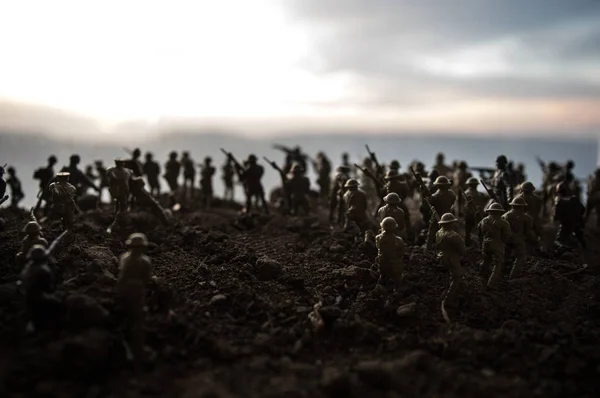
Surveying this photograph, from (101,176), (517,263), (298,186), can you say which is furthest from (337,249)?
(101,176)

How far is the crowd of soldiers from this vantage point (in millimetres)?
7973

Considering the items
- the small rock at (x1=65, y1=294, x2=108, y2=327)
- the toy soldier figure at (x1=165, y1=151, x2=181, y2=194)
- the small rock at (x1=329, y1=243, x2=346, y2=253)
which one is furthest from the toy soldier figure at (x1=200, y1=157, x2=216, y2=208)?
the small rock at (x1=65, y1=294, x2=108, y2=327)

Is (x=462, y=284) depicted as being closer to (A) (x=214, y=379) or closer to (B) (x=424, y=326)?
(B) (x=424, y=326)

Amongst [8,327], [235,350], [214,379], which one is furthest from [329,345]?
[8,327]

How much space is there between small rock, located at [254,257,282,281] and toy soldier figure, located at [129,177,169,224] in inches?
213

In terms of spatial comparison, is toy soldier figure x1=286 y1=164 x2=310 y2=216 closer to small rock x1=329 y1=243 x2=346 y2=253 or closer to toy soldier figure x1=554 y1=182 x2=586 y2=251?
small rock x1=329 y1=243 x2=346 y2=253

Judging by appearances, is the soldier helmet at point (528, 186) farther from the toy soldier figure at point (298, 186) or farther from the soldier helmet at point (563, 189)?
the toy soldier figure at point (298, 186)

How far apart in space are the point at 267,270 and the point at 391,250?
2978 mm

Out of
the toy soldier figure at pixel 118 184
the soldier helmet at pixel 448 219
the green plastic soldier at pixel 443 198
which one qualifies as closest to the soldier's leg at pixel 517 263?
the green plastic soldier at pixel 443 198

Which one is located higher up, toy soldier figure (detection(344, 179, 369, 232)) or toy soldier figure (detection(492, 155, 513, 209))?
toy soldier figure (detection(492, 155, 513, 209))

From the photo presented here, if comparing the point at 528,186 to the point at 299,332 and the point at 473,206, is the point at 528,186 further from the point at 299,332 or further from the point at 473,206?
the point at 299,332

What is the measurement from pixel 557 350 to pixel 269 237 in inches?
345

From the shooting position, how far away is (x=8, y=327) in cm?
800

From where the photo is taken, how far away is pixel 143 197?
15.0 m
